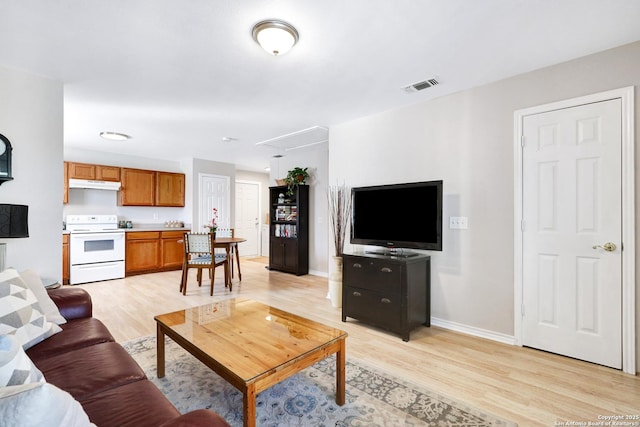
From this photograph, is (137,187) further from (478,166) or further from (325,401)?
(478,166)

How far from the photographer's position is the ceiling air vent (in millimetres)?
2816

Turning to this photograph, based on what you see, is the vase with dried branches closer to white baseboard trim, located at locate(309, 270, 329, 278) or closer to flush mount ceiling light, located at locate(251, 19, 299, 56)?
white baseboard trim, located at locate(309, 270, 329, 278)

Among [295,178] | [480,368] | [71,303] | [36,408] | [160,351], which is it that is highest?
[295,178]

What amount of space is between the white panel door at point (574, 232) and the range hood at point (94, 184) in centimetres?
636

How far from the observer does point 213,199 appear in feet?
22.5

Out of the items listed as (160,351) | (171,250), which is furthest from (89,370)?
(171,250)

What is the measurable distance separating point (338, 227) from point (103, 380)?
2.80 meters

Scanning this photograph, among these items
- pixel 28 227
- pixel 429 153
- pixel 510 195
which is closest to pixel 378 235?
pixel 429 153

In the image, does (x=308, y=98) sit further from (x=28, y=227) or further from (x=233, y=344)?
(x=28, y=227)

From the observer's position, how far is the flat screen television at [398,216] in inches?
115

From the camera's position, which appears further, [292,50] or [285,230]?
[285,230]

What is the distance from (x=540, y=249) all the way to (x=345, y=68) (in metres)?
2.27

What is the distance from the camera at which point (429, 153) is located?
3240mm

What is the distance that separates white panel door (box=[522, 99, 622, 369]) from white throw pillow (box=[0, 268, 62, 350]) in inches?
138
